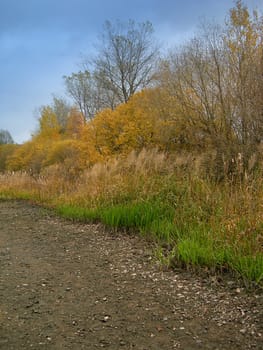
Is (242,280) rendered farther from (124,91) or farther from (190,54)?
(124,91)

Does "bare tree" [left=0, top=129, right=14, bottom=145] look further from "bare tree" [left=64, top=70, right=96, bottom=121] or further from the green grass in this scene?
the green grass

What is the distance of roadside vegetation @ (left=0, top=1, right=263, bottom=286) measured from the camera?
373cm

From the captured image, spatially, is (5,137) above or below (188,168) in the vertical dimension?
above

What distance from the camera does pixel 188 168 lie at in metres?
6.18

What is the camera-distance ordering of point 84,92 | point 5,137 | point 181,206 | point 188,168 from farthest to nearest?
point 5,137 → point 84,92 → point 188,168 → point 181,206

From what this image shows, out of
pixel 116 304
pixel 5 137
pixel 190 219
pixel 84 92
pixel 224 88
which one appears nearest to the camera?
pixel 116 304

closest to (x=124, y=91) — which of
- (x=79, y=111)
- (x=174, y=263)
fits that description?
(x=79, y=111)

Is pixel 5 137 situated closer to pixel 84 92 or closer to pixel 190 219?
pixel 84 92

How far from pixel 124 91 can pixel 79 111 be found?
7640 millimetres

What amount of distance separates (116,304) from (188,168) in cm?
376

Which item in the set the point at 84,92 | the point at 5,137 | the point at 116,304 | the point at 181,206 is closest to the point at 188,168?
the point at 181,206

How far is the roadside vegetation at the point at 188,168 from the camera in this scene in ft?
12.2

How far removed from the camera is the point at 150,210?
17.2 ft

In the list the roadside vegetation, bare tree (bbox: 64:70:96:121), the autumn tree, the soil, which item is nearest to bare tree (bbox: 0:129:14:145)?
bare tree (bbox: 64:70:96:121)
